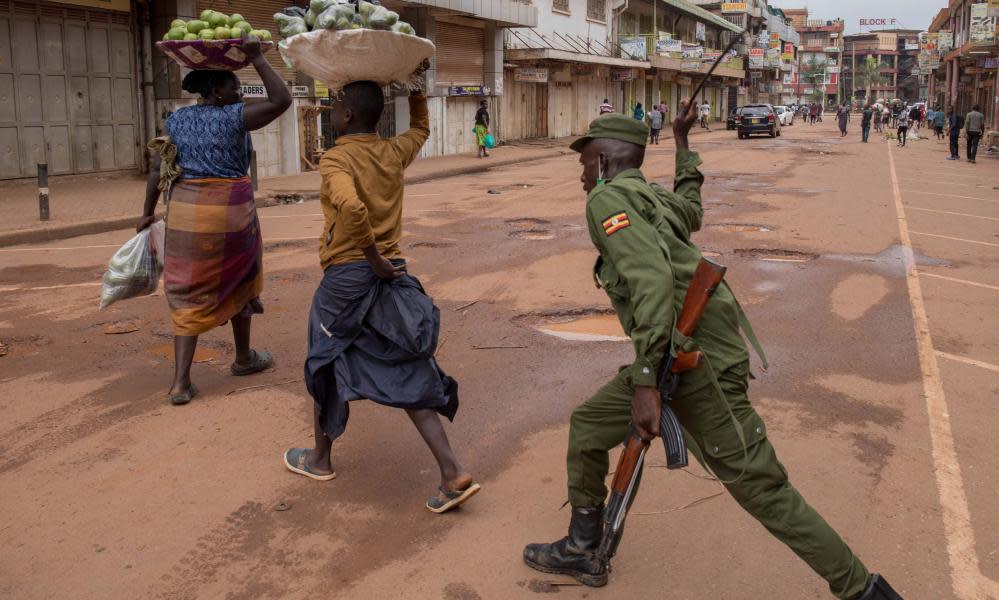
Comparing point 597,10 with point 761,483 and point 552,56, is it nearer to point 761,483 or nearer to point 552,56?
point 552,56

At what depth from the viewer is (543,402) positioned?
5.02 meters

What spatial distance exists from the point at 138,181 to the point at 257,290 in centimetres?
1341

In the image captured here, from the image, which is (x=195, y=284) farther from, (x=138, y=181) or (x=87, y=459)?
(x=138, y=181)

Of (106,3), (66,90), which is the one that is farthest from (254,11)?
(66,90)

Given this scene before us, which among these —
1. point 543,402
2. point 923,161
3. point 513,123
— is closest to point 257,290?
point 543,402

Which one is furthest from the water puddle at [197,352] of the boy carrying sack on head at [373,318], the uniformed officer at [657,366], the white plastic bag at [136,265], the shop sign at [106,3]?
the shop sign at [106,3]

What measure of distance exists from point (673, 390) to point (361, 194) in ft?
5.09

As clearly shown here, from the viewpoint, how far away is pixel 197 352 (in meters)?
5.99

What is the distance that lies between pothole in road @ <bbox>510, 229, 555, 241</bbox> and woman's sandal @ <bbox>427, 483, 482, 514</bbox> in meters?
7.20

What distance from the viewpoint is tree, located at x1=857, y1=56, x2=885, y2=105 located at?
11019 centimetres

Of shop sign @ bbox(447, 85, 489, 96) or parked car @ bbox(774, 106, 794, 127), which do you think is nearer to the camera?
shop sign @ bbox(447, 85, 489, 96)

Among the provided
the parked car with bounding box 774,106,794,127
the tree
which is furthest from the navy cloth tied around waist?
the tree

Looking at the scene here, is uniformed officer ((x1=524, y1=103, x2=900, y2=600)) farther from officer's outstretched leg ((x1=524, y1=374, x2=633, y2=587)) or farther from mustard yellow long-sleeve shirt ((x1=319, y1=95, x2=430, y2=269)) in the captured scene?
mustard yellow long-sleeve shirt ((x1=319, y1=95, x2=430, y2=269))

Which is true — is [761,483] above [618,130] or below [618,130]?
below
